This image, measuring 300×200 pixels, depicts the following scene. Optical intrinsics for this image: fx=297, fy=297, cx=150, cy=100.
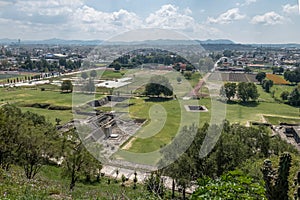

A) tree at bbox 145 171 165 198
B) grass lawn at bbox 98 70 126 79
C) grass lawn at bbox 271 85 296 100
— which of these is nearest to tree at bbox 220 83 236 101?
grass lawn at bbox 271 85 296 100

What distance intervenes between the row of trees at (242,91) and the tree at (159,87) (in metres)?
6.86

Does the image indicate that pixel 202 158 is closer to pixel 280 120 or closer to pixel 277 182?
pixel 277 182

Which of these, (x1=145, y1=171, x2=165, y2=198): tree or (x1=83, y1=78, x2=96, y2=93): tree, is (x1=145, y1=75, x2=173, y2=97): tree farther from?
(x1=145, y1=171, x2=165, y2=198): tree

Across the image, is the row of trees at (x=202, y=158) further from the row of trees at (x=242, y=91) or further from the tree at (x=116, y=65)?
the tree at (x=116, y=65)

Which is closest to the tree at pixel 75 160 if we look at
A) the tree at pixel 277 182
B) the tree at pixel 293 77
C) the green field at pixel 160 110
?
the green field at pixel 160 110

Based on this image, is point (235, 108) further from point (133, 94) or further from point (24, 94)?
point (24, 94)

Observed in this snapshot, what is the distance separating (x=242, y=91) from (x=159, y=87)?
1001 cm

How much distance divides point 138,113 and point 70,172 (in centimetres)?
1767

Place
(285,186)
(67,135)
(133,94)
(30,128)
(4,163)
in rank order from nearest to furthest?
(285,186) → (4,163) → (30,128) → (67,135) → (133,94)

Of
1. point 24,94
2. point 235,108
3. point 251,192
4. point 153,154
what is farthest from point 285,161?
point 24,94

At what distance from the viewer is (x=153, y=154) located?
750 inches

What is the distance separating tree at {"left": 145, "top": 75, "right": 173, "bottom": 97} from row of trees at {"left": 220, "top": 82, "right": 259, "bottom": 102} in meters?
6.86

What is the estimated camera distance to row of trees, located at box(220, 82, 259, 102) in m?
35.6

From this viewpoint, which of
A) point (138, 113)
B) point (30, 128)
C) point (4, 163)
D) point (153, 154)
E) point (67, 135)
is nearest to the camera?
point (4, 163)
